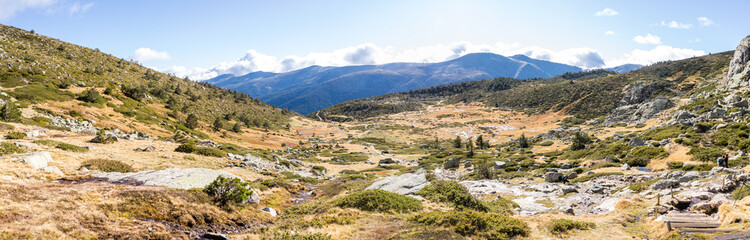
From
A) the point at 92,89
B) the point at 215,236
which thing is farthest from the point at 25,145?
the point at 92,89

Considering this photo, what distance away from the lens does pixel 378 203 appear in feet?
52.5

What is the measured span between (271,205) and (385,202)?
20.9 feet

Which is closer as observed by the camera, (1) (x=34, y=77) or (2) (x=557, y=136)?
(1) (x=34, y=77)

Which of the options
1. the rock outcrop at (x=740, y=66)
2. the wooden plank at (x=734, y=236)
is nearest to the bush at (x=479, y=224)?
the wooden plank at (x=734, y=236)

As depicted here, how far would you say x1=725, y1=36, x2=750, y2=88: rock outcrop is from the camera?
57.7m

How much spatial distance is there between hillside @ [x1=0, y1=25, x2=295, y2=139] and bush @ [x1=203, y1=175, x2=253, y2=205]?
34903 mm

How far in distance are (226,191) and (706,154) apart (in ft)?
115

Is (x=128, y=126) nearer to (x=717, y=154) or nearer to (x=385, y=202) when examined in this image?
(x=385, y=202)

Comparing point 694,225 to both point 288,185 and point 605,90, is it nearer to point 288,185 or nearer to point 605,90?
point 288,185

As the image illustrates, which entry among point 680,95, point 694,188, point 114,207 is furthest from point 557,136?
point 114,207

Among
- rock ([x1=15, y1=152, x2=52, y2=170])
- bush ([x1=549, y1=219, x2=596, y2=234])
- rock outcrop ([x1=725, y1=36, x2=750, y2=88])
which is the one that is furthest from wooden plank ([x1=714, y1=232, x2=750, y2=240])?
rock outcrop ([x1=725, y1=36, x2=750, y2=88])

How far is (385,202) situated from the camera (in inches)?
637

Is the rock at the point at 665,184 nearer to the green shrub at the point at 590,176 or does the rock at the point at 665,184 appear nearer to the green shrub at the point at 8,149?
the green shrub at the point at 590,176

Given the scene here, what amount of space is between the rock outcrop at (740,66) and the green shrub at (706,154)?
53.5 meters
